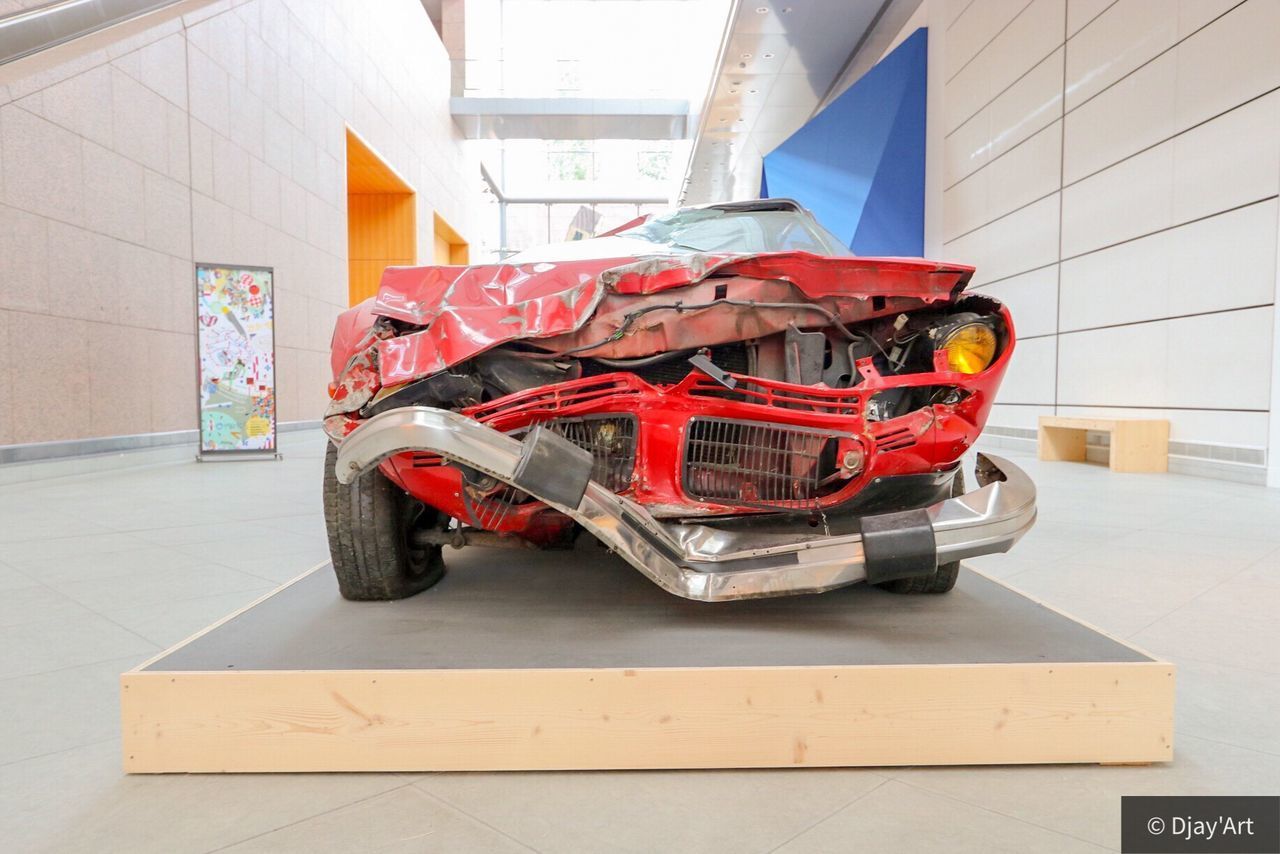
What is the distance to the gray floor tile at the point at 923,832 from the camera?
1.18 meters

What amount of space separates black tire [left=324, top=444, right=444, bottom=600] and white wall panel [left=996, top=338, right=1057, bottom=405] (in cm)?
739

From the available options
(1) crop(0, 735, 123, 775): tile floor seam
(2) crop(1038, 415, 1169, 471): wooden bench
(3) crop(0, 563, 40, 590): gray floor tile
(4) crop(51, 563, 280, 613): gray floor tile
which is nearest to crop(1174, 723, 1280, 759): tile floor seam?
(1) crop(0, 735, 123, 775): tile floor seam

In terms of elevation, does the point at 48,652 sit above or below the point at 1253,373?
below

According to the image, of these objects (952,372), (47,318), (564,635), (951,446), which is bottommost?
(564,635)

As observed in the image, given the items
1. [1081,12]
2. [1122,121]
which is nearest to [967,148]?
[1081,12]

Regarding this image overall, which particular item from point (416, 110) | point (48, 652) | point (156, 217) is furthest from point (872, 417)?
point (416, 110)

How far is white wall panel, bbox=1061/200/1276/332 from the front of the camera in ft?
17.9

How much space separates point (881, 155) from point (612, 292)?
11055 millimetres

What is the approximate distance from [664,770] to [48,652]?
1865 mm

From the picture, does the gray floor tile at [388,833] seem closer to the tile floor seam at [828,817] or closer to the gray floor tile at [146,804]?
the gray floor tile at [146,804]

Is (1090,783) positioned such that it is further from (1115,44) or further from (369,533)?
(1115,44)

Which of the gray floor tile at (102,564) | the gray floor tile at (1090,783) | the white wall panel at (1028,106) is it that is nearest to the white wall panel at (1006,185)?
the white wall panel at (1028,106)

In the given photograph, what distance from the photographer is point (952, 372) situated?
6.03ft

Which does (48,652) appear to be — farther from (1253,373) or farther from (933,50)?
(933,50)
